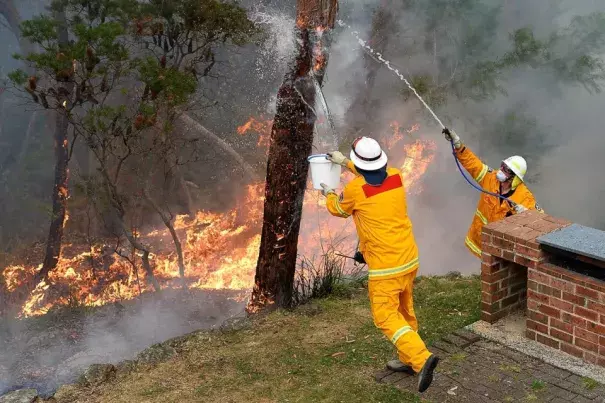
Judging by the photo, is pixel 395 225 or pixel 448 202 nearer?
pixel 395 225

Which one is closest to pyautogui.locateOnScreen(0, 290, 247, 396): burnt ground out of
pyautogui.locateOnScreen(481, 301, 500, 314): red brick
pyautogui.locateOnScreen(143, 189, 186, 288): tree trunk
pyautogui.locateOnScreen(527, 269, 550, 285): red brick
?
pyautogui.locateOnScreen(143, 189, 186, 288): tree trunk

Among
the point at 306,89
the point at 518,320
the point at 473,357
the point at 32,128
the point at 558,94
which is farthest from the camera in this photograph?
the point at 32,128

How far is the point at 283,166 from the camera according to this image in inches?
260

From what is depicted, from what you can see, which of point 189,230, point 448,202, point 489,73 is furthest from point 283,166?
point 448,202

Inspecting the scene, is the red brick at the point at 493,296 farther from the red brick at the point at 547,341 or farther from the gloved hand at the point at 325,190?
the gloved hand at the point at 325,190

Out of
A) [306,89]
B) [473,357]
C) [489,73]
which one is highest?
[489,73]

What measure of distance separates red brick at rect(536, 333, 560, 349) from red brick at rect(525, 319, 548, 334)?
0.14ft

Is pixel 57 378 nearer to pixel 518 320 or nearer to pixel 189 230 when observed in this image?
pixel 518 320

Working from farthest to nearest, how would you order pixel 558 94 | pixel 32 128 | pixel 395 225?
pixel 32 128, pixel 558 94, pixel 395 225

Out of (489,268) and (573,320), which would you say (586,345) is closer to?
(573,320)

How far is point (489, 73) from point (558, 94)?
2.48m

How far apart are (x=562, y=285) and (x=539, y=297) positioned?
0.81 feet

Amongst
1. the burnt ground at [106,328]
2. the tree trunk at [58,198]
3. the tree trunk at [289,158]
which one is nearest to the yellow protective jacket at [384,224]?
the tree trunk at [289,158]

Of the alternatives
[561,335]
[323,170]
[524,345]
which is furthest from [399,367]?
[323,170]
